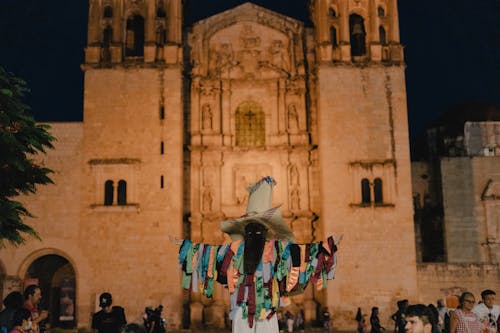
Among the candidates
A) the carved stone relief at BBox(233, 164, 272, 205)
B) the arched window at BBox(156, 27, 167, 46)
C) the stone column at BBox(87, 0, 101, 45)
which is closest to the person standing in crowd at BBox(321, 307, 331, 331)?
the carved stone relief at BBox(233, 164, 272, 205)

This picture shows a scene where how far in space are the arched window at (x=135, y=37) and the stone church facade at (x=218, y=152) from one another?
9 cm

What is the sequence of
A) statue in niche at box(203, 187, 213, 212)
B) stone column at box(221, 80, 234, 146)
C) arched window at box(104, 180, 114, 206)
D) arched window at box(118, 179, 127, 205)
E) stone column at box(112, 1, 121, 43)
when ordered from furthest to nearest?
1. stone column at box(221, 80, 234, 146)
2. stone column at box(112, 1, 121, 43)
3. statue in niche at box(203, 187, 213, 212)
4. arched window at box(118, 179, 127, 205)
5. arched window at box(104, 180, 114, 206)

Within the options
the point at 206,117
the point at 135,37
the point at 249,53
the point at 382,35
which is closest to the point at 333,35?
the point at 382,35

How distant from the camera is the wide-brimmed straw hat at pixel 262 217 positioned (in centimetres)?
771

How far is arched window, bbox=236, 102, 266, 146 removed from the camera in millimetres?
27844

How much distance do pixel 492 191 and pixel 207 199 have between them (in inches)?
476

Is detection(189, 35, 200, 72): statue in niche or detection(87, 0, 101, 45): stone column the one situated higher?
detection(87, 0, 101, 45): stone column

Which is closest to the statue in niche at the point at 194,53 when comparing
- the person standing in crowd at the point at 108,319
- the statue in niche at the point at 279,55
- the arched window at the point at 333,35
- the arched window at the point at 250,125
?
the arched window at the point at 250,125

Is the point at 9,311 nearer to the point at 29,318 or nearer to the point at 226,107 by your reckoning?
the point at 29,318

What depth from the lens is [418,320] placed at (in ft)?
18.1

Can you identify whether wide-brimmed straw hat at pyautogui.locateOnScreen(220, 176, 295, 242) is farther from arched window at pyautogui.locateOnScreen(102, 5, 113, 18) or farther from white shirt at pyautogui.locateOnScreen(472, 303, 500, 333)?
arched window at pyautogui.locateOnScreen(102, 5, 113, 18)

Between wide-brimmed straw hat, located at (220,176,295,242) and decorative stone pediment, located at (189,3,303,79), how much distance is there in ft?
66.9

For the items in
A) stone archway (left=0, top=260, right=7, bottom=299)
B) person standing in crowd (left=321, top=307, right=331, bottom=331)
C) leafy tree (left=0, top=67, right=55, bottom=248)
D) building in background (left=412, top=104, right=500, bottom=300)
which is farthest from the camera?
building in background (left=412, top=104, right=500, bottom=300)

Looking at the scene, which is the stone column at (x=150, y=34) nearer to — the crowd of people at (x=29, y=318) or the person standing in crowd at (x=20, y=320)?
the crowd of people at (x=29, y=318)
